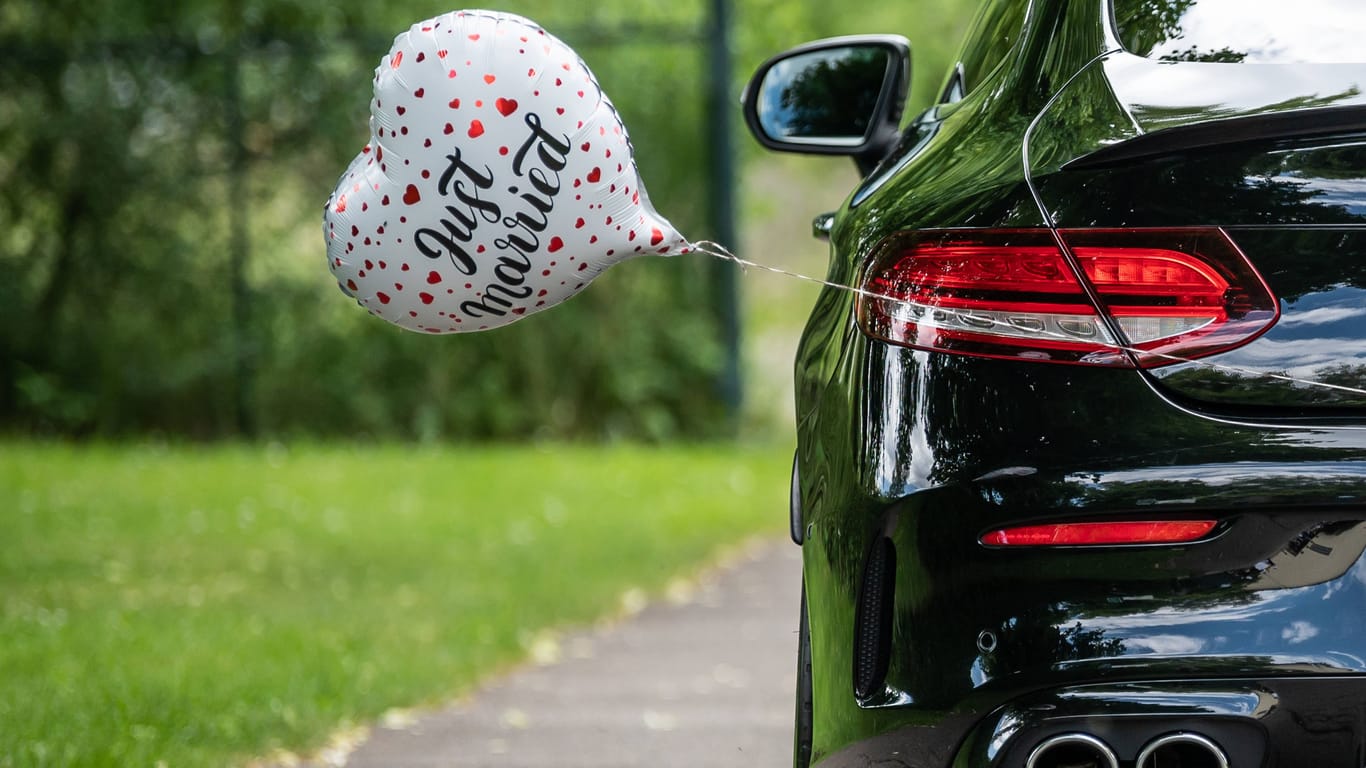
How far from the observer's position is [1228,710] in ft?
6.75

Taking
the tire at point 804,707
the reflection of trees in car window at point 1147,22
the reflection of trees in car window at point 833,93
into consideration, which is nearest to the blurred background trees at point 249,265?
the reflection of trees in car window at point 833,93

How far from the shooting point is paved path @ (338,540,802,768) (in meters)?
4.69

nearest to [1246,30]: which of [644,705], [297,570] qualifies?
[644,705]

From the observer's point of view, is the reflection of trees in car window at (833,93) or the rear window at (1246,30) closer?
the rear window at (1246,30)

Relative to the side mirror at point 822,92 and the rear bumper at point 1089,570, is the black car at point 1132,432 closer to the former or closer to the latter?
the rear bumper at point 1089,570

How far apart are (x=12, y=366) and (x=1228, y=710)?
1071 cm

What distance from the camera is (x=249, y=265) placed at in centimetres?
1136

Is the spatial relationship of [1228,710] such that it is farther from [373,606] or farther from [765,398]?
[765,398]

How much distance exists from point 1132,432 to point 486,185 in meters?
1.27

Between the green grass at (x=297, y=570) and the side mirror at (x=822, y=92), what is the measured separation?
2.30 metres

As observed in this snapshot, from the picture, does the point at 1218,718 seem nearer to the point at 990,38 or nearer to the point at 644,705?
the point at 990,38

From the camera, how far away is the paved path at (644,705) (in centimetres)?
469

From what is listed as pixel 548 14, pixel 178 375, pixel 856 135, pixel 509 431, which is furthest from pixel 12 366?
pixel 856 135

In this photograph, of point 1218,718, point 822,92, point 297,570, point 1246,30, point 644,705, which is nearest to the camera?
point 1218,718
